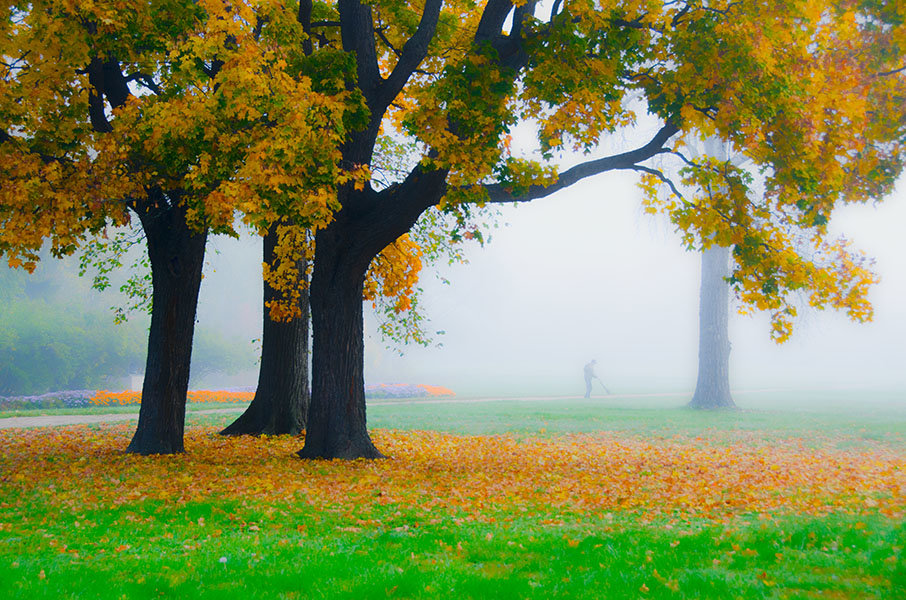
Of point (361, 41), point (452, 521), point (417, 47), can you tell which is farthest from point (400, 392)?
point (452, 521)

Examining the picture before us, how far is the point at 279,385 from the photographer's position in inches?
557

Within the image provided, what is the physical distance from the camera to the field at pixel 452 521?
4.69 meters

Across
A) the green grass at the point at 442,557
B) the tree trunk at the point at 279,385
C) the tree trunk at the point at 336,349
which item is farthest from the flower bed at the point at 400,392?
the green grass at the point at 442,557

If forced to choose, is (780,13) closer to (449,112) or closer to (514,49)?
(514,49)

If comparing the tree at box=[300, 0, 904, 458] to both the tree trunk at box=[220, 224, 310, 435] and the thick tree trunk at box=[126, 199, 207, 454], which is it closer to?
the thick tree trunk at box=[126, 199, 207, 454]

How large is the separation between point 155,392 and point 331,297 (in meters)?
3.24

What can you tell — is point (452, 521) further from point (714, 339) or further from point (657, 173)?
point (714, 339)

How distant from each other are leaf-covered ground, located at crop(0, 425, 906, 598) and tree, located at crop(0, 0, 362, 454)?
326 cm

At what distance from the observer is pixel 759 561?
16.9 feet

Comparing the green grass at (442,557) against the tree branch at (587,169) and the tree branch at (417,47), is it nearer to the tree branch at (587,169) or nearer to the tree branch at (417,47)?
the tree branch at (587,169)

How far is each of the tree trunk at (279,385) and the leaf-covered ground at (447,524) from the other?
2021mm

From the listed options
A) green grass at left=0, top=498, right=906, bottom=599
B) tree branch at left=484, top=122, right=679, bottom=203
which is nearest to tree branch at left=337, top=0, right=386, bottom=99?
tree branch at left=484, top=122, right=679, bottom=203

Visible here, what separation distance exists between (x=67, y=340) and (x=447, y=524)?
104ft

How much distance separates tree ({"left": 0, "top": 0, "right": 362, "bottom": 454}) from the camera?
319 inches
